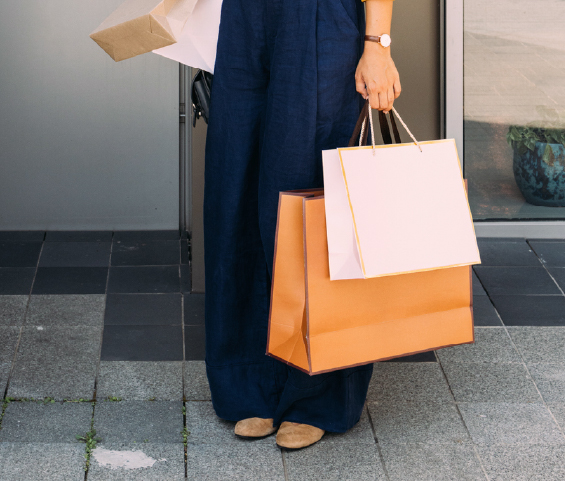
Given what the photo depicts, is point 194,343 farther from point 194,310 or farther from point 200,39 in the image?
point 200,39

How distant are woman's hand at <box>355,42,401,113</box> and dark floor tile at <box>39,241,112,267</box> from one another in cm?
217

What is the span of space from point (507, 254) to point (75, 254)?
228 cm

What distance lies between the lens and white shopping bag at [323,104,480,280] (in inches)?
73.2

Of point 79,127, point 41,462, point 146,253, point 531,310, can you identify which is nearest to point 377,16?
point 41,462

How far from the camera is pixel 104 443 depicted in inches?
90.1

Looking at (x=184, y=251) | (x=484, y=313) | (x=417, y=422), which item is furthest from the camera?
(x=184, y=251)

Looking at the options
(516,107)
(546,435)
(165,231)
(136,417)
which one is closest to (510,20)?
(516,107)

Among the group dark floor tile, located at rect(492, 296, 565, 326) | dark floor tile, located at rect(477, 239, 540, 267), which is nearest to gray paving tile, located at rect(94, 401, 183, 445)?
dark floor tile, located at rect(492, 296, 565, 326)

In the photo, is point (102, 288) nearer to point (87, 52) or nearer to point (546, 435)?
point (87, 52)

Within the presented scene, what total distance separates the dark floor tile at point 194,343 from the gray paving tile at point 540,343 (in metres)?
1.27

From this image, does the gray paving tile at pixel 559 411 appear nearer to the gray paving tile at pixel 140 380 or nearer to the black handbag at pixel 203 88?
the gray paving tile at pixel 140 380

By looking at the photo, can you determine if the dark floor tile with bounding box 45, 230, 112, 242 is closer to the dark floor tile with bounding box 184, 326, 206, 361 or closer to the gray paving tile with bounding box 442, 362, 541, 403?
the dark floor tile with bounding box 184, 326, 206, 361

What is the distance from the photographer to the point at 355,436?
93.1 inches

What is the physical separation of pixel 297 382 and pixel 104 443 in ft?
2.06
